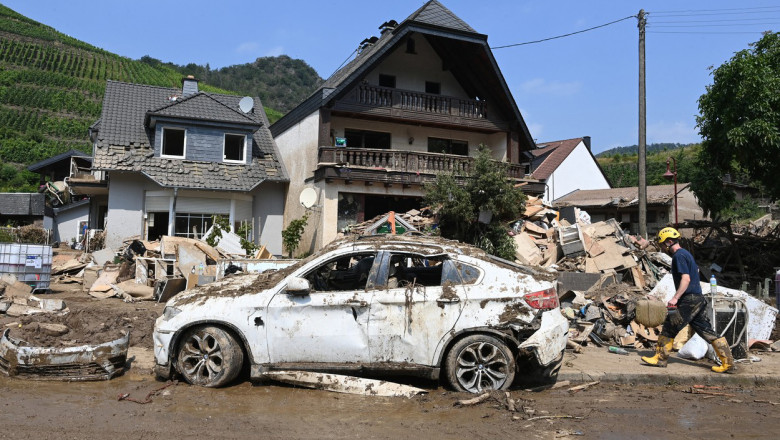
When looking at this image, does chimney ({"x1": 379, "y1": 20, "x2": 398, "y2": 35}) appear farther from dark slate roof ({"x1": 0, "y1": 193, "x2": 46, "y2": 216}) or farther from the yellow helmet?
dark slate roof ({"x1": 0, "y1": 193, "x2": 46, "y2": 216})

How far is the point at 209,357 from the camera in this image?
5984 mm

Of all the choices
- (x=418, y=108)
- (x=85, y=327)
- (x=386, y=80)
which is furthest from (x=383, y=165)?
(x=85, y=327)

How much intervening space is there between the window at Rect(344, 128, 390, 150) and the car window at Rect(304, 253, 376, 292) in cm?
1448

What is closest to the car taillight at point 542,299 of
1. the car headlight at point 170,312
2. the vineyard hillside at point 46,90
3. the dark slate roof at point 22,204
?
the car headlight at point 170,312

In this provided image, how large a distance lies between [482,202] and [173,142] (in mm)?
11375

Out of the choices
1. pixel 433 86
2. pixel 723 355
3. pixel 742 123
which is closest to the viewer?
pixel 723 355

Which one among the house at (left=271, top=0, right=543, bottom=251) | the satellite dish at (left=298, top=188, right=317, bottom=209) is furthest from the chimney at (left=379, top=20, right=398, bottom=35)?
the satellite dish at (left=298, top=188, right=317, bottom=209)

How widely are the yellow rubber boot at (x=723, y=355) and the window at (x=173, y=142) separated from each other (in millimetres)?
17371

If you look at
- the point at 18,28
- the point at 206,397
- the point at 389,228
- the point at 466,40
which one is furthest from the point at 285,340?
the point at 18,28

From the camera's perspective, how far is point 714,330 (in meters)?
7.38

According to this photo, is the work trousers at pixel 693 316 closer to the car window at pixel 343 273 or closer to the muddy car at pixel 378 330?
the muddy car at pixel 378 330

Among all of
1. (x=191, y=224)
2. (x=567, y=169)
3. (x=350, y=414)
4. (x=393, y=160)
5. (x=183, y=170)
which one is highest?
(x=567, y=169)

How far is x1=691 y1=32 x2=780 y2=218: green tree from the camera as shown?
14031 mm

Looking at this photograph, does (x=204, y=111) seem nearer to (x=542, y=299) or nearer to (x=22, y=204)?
(x=542, y=299)
